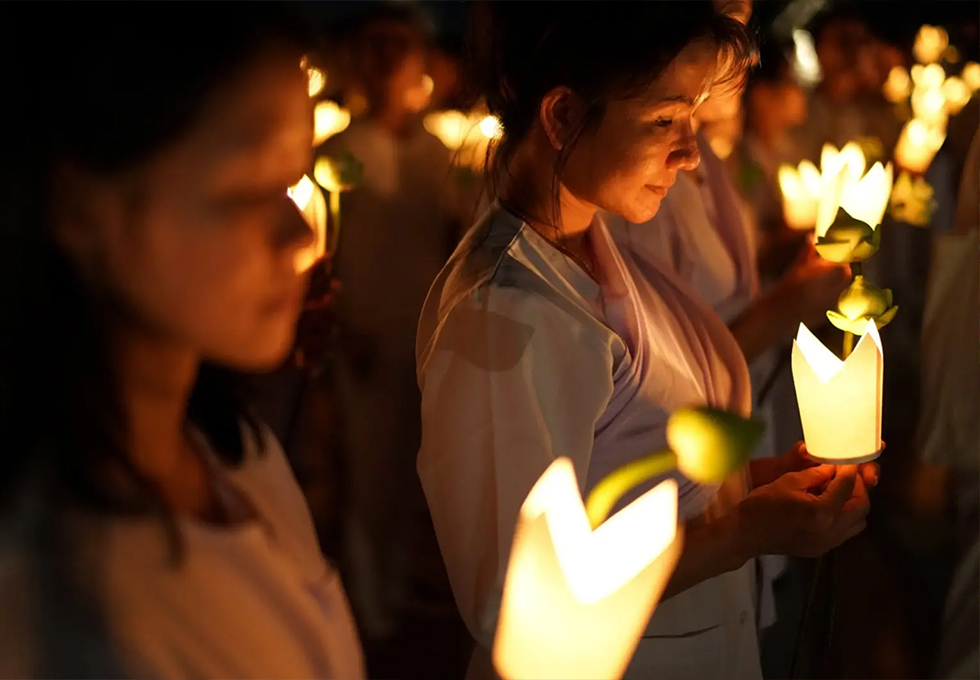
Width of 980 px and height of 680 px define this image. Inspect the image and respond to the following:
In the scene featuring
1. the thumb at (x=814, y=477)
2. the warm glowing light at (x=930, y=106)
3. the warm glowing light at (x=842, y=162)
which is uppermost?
the warm glowing light at (x=842, y=162)

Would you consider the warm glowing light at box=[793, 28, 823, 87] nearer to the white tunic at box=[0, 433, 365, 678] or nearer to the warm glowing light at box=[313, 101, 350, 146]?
the warm glowing light at box=[313, 101, 350, 146]

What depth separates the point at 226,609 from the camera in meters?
0.64

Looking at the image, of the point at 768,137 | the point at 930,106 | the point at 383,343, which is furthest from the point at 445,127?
the point at 768,137

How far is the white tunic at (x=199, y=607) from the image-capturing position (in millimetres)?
574

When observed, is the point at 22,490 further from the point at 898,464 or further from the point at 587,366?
the point at 898,464

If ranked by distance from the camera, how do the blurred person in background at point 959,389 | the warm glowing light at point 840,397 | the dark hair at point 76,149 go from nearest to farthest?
the dark hair at point 76,149
the warm glowing light at point 840,397
the blurred person in background at point 959,389

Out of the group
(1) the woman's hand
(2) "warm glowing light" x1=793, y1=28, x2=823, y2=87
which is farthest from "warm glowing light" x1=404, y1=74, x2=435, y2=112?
(2) "warm glowing light" x1=793, y1=28, x2=823, y2=87

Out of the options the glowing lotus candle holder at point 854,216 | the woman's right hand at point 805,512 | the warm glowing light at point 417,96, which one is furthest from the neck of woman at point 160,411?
the warm glowing light at point 417,96

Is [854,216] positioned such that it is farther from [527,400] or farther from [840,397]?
[527,400]

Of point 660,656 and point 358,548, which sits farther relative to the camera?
point 358,548

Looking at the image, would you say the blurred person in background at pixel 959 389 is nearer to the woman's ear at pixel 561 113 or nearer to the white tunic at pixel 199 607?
the woman's ear at pixel 561 113

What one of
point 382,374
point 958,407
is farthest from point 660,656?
point 382,374

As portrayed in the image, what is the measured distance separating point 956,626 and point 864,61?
11.0 feet

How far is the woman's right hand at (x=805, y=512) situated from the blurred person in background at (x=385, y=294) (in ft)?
4.60
